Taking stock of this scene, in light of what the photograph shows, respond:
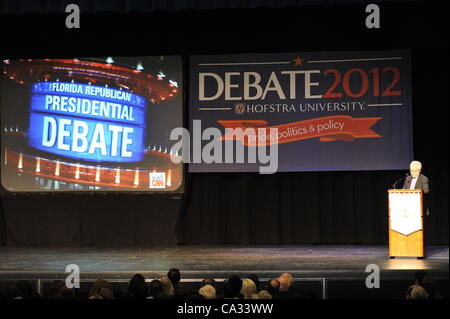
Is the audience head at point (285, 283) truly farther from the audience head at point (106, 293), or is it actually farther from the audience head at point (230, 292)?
the audience head at point (106, 293)

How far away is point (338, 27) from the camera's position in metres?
7.59

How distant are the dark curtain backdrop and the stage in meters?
0.49

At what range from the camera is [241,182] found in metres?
7.93

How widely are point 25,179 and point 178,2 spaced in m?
3.12

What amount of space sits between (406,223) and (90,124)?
4114 millimetres

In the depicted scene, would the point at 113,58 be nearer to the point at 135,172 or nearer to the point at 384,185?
the point at 135,172

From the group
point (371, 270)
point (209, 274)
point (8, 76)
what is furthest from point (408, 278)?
point (8, 76)

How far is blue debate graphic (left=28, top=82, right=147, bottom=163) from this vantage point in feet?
25.6

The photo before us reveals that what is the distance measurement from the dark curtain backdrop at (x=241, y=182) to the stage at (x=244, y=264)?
0.49m

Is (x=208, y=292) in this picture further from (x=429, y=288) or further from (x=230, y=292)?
(x=429, y=288)

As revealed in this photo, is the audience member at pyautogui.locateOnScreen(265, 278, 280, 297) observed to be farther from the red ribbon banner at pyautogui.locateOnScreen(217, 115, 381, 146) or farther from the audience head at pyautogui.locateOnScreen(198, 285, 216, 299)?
the red ribbon banner at pyautogui.locateOnScreen(217, 115, 381, 146)

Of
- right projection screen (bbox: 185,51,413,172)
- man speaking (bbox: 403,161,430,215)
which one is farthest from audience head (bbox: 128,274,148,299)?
right projection screen (bbox: 185,51,413,172)

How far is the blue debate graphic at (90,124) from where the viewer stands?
7.80 metres

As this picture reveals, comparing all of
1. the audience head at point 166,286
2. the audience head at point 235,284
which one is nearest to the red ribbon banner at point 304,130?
the audience head at point 166,286
